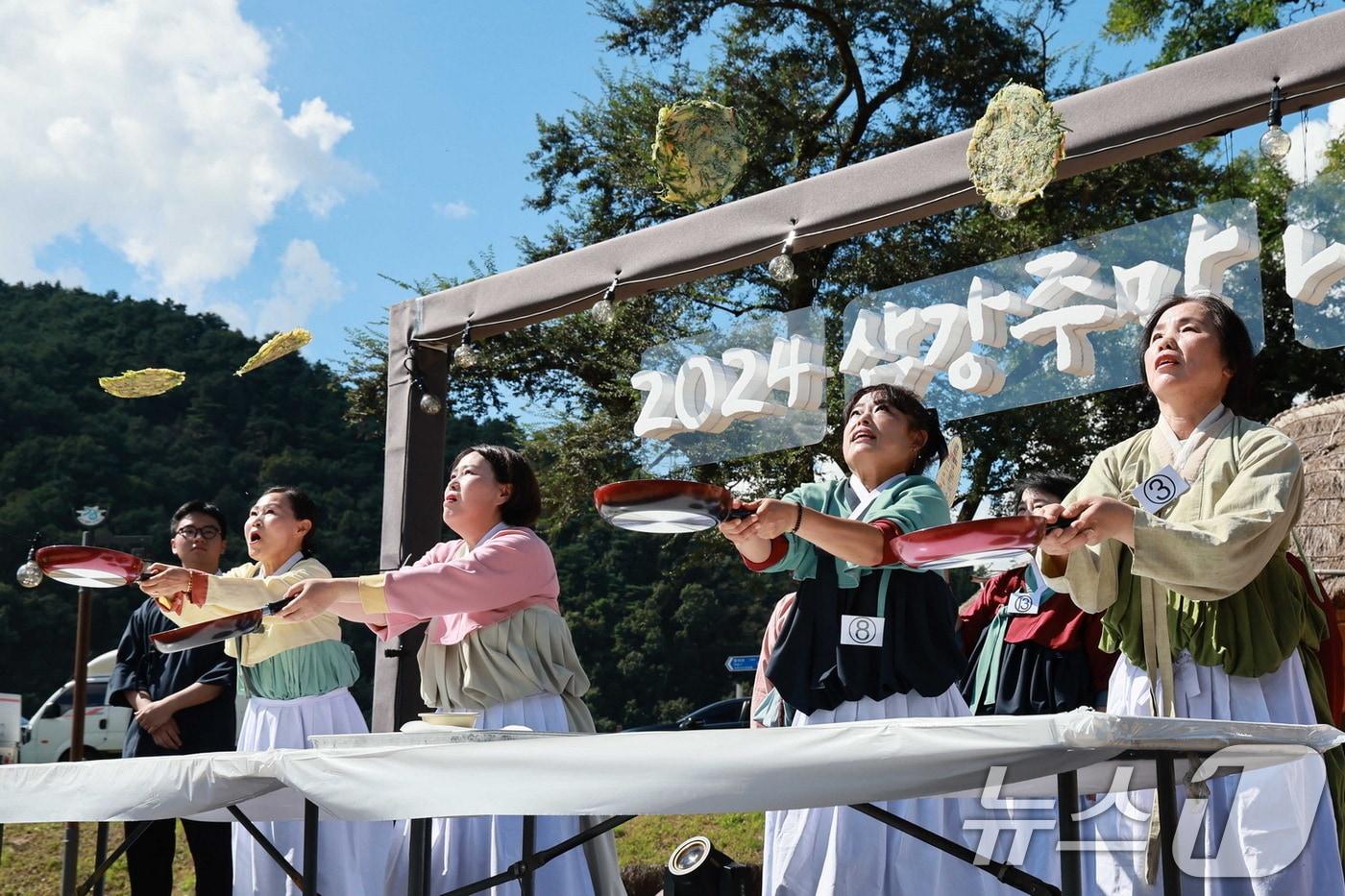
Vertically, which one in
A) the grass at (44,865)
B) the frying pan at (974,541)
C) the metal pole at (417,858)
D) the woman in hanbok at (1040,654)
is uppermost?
the frying pan at (974,541)

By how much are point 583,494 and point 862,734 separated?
11.8 m

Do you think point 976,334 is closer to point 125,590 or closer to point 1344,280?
point 1344,280

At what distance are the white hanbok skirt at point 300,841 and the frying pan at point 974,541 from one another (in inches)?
88.3

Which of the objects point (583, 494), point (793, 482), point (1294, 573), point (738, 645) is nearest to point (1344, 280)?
point (1294, 573)

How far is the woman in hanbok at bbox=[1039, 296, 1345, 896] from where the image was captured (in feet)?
6.76

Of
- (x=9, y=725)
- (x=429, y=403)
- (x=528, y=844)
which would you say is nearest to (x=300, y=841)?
(x=528, y=844)

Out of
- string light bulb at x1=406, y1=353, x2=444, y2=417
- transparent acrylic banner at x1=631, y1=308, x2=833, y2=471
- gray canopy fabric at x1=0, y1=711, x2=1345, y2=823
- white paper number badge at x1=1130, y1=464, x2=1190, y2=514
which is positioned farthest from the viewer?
string light bulb at x1=406, y1=353, x2=444, y2=417

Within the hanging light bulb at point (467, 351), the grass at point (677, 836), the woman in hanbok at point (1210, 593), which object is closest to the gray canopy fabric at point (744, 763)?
the woman in hanbok at point (1210, 593)

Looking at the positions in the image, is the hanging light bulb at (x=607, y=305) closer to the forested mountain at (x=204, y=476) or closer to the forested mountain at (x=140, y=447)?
the forested mountain at (x=204, y=476)

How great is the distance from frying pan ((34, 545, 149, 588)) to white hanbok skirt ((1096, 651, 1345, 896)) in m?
1.94

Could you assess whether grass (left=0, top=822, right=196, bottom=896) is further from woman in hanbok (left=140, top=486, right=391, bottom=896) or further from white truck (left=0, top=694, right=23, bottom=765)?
woman in hanbok (left=140, top=486, right=391, bottom=896)

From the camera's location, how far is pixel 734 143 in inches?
177

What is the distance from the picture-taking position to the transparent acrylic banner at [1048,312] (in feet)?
11.8
